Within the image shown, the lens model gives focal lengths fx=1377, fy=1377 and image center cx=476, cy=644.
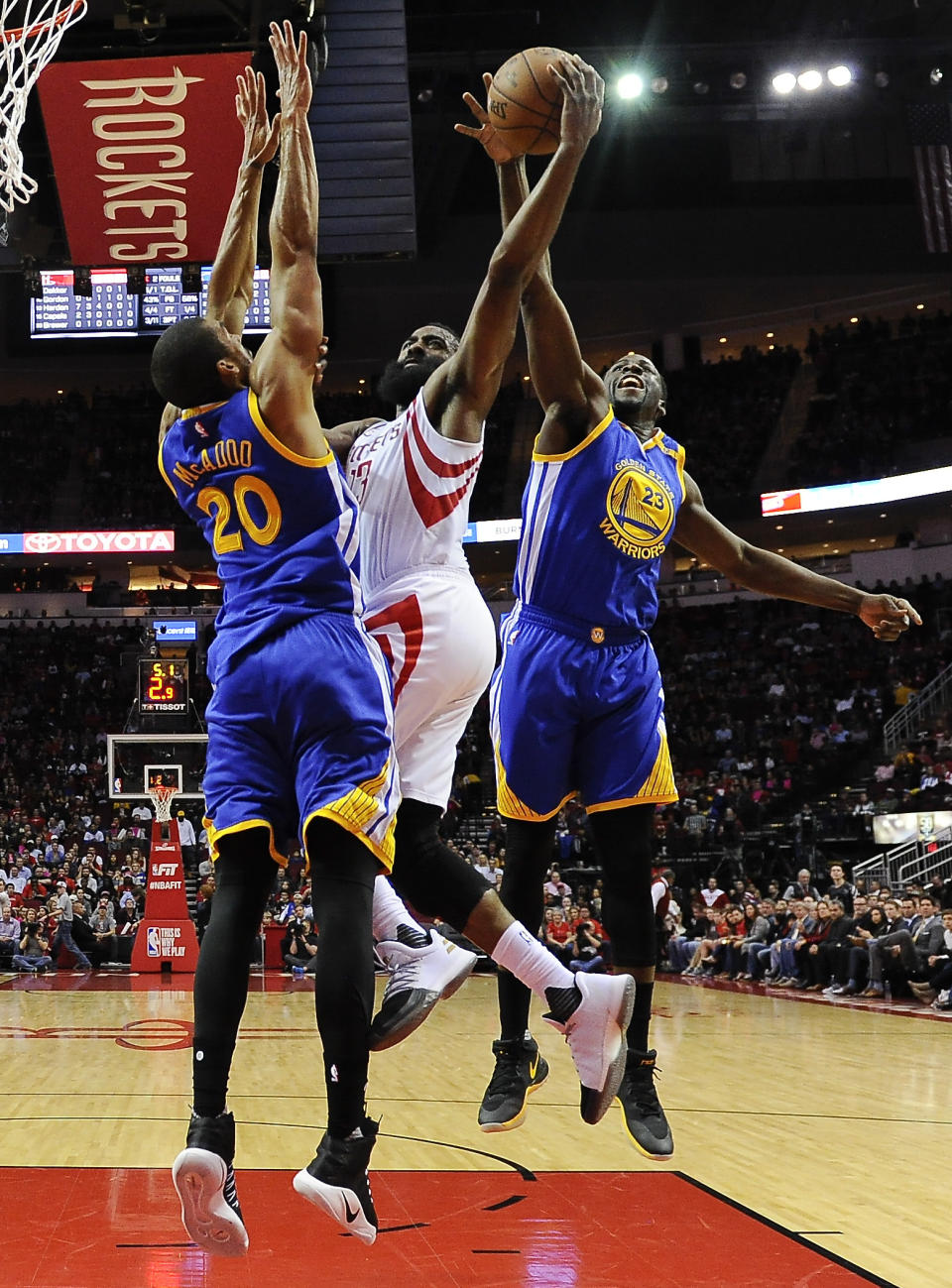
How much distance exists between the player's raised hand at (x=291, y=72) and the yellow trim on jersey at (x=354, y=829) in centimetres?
200

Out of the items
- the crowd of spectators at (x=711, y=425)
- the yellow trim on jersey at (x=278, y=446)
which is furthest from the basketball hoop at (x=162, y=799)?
the yellow trim on jersey at (x=278, y=446)

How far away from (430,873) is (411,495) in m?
1.15

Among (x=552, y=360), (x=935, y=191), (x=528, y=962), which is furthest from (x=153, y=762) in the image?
(x=528, y=962)

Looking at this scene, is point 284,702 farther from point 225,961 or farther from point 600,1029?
point 600,1029

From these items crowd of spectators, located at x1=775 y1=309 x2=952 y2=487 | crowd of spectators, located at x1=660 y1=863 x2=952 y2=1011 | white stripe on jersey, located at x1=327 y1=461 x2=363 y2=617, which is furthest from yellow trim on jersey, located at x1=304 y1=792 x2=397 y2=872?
crowd of spectators, located at x1=775 y1=309 x2=952 y2=487

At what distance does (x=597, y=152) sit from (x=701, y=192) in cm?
382

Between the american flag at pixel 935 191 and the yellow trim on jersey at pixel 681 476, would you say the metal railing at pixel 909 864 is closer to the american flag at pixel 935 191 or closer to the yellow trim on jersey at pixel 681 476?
the american flag at pixel 935 191

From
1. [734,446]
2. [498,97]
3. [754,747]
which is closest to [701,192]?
[734,446]

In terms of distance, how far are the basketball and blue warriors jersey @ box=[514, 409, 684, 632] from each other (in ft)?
2.97

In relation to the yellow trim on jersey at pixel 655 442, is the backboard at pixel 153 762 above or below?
above

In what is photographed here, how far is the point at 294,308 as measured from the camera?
12.2 feet

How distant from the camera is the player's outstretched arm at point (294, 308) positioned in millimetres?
3709

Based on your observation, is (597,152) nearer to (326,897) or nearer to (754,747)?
(754,747)

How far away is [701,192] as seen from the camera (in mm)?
30875
